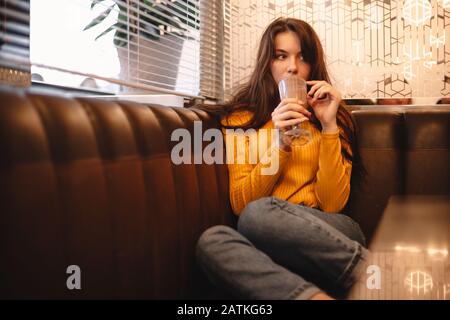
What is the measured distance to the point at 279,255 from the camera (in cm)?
108

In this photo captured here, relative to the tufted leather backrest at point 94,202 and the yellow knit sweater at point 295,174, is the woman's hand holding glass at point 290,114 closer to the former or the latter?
the yellow knit sweater at point 295,174

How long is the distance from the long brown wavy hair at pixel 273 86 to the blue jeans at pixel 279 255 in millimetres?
520

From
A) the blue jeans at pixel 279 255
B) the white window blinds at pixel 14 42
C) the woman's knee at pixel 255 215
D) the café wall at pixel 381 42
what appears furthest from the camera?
the café wall at pixel 381 42

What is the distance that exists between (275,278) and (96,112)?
1.66 ft

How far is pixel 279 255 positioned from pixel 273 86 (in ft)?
2.37

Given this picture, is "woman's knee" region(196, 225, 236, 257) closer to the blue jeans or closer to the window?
the blue jeans

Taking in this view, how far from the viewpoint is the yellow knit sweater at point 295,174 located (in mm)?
1399

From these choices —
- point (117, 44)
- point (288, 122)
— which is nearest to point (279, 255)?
point (288, 122)

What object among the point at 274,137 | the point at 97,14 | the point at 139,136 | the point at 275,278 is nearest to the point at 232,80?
the point at 97,14

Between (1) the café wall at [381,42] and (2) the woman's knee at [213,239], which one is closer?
(2) the woman's knee at [213,239]

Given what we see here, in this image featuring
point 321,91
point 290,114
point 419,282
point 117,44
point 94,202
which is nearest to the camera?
point 419,282

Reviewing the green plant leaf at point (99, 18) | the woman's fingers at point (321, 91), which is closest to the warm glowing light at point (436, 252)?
the woman's fingers at point (321, 91)

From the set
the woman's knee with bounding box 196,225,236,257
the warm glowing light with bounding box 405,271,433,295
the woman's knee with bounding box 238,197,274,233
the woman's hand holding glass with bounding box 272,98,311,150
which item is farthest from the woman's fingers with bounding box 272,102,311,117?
the warm glowing light with bounding box 405,271,433,295

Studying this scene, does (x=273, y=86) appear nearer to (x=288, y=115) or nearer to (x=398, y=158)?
(x=288, y=115)
